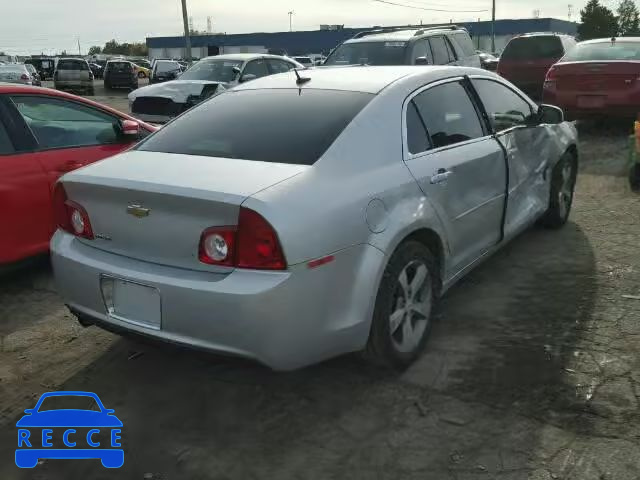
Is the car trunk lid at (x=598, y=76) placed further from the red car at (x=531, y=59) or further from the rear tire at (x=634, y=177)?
the red car at (x=531, y=59)

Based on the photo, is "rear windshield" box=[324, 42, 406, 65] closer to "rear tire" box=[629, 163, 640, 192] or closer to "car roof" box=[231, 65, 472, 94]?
"rear tire" box=[629, 163, 640, 192]

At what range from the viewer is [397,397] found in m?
3.15

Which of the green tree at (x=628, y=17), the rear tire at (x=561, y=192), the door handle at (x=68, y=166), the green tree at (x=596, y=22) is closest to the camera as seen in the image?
the door handle at (x=68, y=166)

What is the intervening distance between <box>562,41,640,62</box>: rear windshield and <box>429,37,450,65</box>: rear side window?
2.32 m

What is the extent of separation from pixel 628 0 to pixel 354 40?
71.0 meters

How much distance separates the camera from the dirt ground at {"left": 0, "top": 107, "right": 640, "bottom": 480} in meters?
2.68

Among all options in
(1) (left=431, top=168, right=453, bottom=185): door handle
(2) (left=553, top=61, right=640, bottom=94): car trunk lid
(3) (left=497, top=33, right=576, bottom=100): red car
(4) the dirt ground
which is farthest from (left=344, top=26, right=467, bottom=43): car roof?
(1) (left=431, top=168, right=453, bottom=185): door handle

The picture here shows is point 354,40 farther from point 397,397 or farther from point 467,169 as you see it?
point 397,397

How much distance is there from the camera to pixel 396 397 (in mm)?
3150

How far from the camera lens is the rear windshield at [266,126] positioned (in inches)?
125

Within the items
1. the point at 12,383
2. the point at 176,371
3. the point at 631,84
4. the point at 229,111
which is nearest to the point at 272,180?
the point at 229,111

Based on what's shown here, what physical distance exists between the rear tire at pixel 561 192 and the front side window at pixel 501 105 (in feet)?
2.39

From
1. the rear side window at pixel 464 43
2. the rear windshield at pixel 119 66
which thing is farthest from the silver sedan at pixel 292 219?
the rear windshield at pixel 119 66

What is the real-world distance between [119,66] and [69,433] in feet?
98.1
